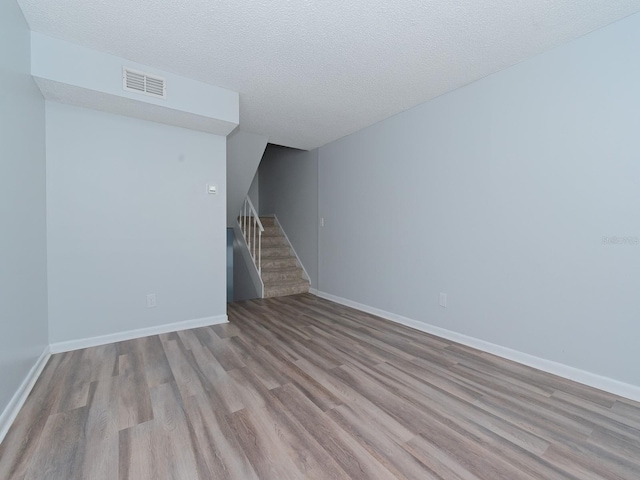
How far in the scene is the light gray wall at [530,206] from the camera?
1.79 meters

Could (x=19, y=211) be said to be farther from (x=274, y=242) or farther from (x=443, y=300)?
(x=274, y=242)

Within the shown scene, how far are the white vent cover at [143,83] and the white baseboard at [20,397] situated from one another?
2180 millimetres

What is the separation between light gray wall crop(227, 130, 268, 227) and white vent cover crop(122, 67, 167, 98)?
1369 mm

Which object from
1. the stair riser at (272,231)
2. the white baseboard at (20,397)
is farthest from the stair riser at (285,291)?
the white baseboard at (20,397)

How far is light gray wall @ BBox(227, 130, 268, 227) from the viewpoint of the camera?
3.93m

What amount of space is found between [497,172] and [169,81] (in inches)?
114

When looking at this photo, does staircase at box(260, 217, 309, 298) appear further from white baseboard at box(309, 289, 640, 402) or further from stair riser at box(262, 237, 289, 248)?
white baseboard at box(309, 289, 640, 402)

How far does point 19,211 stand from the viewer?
1.74 meters

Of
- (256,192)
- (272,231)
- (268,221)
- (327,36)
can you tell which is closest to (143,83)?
(327,36)

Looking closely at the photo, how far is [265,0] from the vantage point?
5.34 ft

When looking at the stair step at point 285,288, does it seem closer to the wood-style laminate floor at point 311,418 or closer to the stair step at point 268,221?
the stair step at point 268,221

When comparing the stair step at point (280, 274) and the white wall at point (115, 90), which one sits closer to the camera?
the white wall at point (115, 90)

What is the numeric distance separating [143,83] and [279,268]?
329 centimetres

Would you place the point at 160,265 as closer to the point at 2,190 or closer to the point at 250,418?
the point at 2,190
